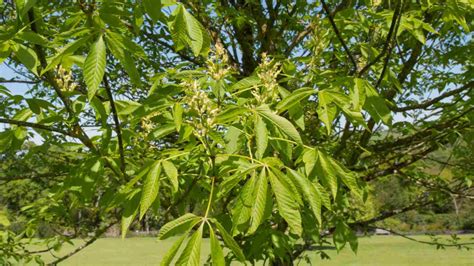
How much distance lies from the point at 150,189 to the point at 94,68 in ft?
1.35

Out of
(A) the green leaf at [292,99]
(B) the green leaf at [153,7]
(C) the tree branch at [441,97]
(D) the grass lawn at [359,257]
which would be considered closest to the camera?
(B) the green leaf at [153,7]

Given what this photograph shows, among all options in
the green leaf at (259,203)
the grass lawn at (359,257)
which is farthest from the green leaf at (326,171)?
the grass lawn at (359,257)

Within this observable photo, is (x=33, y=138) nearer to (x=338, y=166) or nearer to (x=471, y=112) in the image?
(x=338, y=166)

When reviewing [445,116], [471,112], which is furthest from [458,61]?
[471,112]

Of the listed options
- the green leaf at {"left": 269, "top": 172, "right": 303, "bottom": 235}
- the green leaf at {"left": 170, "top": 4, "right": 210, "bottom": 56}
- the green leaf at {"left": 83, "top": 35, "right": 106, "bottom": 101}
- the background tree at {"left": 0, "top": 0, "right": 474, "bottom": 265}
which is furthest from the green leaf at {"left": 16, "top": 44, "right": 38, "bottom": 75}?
the green leaf at {"left": 269, "top": 172, "right": 303, "bottom": 235}

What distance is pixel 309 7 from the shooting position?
13.5 feet

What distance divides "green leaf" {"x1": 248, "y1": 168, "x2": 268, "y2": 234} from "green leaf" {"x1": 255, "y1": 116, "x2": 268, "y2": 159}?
8 cm

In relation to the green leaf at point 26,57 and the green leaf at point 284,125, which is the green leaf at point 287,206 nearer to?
the green leaf at point 284,125

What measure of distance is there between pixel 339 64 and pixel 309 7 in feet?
1.93

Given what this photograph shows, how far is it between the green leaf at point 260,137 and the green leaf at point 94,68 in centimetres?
53

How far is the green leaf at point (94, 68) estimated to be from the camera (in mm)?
1258

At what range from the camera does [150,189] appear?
1428 mm

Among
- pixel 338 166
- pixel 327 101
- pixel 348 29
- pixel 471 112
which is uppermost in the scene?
pixel 348 29

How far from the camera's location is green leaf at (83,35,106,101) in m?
1.26
